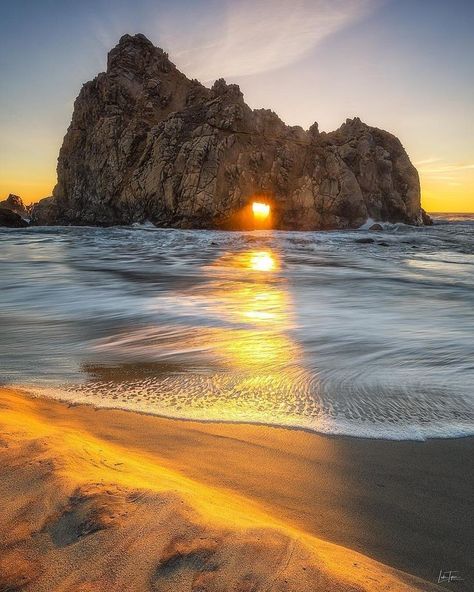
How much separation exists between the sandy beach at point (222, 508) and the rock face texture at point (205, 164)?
33.7 metres

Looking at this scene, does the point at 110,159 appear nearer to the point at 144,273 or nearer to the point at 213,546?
the point at 144,273

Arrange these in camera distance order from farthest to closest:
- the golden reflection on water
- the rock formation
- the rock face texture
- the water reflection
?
the rock formation < the rock face texture < the golden reflection on water < the water reflection

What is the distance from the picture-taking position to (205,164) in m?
35.3

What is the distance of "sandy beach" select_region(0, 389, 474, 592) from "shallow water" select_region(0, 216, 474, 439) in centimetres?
32

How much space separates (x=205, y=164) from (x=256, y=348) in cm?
3360

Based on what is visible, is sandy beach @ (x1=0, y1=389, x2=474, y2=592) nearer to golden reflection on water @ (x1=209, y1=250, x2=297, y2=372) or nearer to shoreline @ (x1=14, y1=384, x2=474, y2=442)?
shoreline @ (x1=14, y1=384, x2=474, y2=442)

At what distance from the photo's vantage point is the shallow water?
8.51ft

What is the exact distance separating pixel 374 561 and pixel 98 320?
479cm

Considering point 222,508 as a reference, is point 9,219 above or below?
above

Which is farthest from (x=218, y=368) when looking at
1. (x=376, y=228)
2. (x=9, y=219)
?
(x=9, y=219)

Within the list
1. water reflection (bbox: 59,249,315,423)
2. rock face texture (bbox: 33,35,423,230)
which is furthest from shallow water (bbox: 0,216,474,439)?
rock face texture (bbox: 33,35,423,230)

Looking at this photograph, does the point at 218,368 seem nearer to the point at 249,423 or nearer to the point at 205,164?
the point at 249,423

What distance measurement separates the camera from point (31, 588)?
1.03 m

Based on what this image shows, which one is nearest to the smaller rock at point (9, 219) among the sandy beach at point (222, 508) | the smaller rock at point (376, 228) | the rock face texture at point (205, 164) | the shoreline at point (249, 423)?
the rock face texture at point (205, 164)
